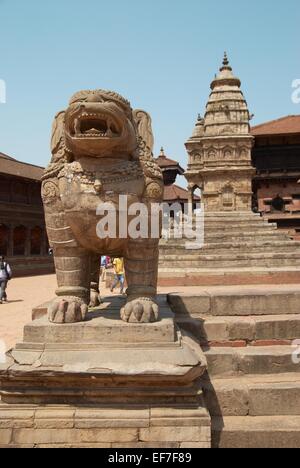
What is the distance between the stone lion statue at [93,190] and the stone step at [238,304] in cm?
112

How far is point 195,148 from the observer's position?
3259 centimetres

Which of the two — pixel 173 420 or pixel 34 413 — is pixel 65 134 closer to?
pixel 34 413

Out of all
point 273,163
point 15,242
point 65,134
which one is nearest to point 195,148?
point 273,163

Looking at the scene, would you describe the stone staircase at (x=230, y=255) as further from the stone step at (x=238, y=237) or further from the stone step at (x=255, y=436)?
the stone step at (x=255, y=436)

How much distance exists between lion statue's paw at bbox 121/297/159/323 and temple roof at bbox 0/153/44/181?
22.5 meters

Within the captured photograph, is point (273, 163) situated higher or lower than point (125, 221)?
higher

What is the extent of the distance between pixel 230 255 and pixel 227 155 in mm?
15148

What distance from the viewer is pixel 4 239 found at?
26.1 meters

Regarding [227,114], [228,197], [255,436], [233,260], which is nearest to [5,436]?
[255,436]

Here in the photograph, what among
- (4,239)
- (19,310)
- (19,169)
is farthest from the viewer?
(19,169)

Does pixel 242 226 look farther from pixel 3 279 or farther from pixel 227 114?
pixel 227 114

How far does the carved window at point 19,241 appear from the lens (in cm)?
2701

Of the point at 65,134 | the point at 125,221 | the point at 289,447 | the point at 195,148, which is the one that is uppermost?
the point at 195,148

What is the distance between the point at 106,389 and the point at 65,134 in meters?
2.07
